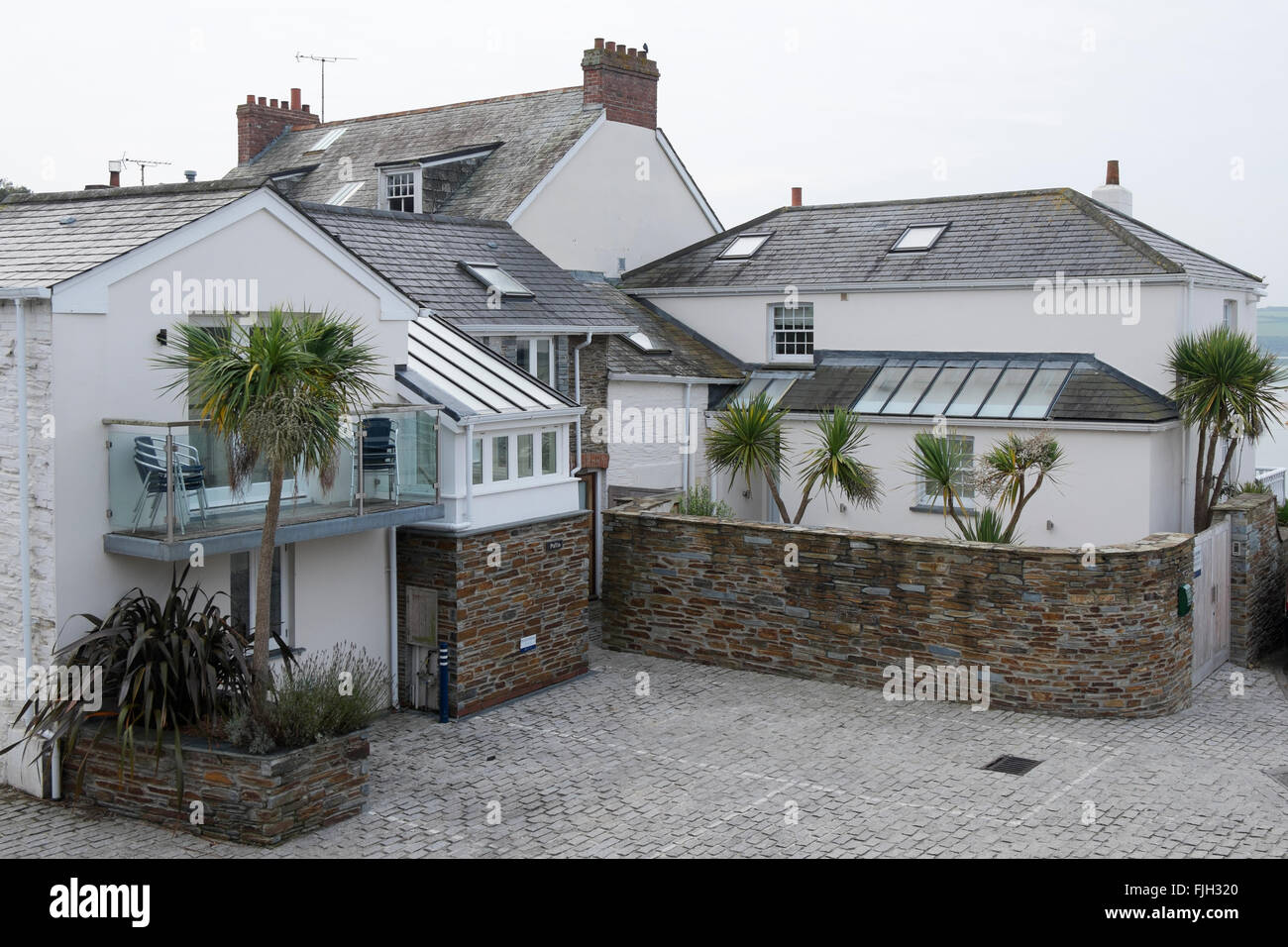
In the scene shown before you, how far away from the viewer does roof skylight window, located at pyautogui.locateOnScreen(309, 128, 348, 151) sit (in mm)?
31406

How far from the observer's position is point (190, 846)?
1095cm

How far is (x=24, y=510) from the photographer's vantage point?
38.8 ft

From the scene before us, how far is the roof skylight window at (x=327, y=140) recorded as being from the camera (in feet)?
103

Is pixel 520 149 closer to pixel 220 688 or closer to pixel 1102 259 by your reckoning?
pixel 1102 259

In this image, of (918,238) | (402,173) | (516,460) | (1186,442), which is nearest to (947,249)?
(918,238)

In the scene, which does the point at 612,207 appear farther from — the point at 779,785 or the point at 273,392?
the point at 273,392

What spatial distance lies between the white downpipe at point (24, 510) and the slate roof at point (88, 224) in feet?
2.10

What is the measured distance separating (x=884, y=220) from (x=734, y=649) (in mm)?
11364

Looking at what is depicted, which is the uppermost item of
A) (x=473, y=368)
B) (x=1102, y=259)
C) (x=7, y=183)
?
(x=7, y=183)

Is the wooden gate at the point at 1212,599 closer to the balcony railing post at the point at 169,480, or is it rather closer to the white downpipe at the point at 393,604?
the white downpipe at the point at 393,604

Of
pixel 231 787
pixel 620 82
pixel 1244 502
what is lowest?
pixel 231 787

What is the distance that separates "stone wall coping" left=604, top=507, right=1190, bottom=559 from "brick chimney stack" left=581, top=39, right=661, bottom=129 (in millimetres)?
11214

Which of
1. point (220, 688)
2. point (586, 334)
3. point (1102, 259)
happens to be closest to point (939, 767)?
point (220, 688)

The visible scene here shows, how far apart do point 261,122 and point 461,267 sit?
17.2 metres
